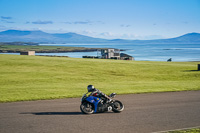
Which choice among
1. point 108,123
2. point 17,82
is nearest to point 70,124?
point 108,123

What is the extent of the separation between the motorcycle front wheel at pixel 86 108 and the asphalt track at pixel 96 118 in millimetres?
309

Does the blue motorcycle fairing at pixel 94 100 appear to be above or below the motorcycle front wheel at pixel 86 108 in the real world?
above

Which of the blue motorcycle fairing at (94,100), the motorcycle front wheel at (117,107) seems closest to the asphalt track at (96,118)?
the motorcycle front wheel at (117,107)

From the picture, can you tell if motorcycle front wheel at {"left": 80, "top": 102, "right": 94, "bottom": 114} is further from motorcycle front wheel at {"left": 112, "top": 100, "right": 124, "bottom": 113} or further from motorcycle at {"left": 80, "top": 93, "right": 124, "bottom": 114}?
motorcycle front wheel at {"left": 112, "top": 100, "right": 124, "bottom": 113}

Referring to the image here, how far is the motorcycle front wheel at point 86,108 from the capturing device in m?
12.7

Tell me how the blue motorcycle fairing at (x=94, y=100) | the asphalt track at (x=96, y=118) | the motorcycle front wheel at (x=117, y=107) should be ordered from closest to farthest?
the asphalt track at (x=96, y=118) → the blue motorcycle fairing at (x=94, y=100) → the motorcycle front wheel at (x=117, y=107)

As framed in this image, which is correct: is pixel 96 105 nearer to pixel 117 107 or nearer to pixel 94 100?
pixel 94 100

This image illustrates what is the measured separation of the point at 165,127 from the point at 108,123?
245 cm

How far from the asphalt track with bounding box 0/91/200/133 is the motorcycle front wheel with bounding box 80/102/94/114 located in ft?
1.01

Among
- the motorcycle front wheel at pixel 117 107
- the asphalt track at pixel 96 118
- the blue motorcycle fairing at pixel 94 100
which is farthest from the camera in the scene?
the motorcycle front wheel at pixel 117 107

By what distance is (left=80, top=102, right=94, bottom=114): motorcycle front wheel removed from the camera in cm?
1269

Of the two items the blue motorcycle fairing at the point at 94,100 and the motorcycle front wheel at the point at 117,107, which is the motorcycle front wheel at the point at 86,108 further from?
the motorcycle front wheel at the point at 117,107

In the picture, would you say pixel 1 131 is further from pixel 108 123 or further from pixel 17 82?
pixel 17 82

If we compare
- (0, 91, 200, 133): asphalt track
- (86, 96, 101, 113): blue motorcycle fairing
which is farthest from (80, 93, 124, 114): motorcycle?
(0, 91, 200, 133): asphalt track
